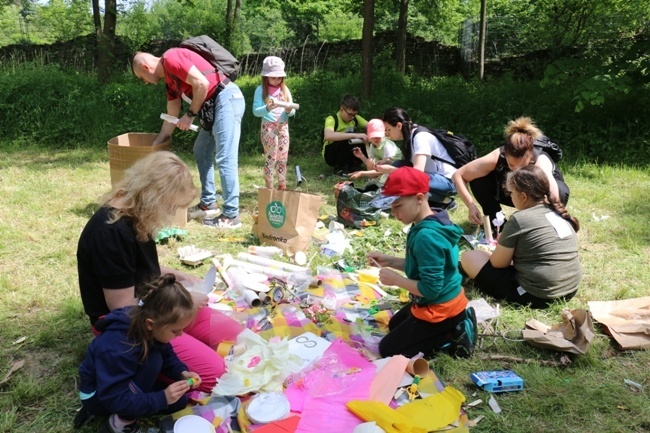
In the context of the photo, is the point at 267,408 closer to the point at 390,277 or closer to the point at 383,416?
the point at 383,416

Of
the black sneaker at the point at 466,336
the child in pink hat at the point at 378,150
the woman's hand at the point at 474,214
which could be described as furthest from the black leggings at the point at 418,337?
the child in pink hat at the point at 378,150

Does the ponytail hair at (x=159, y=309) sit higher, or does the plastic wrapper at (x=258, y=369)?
the ponytail hair at (x=159, y=309)

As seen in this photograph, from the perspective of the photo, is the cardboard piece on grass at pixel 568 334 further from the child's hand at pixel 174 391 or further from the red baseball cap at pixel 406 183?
the child's hand at pixel 174 391

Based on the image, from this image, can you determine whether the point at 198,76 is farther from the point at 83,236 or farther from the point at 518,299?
the point at 518,299

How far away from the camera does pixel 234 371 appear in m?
2.54

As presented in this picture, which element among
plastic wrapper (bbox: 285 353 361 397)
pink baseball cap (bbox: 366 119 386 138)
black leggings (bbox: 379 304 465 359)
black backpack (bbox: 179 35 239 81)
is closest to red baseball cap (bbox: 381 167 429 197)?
black leggings (bbox: 379 304 465 359)

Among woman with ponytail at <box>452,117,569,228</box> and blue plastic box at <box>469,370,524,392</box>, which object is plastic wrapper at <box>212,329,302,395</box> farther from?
woman with ponytail at <box>452,117,569,228</box>

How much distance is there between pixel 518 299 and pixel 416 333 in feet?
3.36

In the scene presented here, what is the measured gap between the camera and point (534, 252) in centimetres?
328

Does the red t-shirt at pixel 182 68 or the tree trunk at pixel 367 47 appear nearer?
the red t-shirt at pixel 182 68

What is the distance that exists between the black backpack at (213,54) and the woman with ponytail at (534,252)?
106 inches

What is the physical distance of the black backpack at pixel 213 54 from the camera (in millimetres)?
4641

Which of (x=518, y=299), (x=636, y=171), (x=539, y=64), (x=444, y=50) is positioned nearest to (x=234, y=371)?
(x=518, y=299)

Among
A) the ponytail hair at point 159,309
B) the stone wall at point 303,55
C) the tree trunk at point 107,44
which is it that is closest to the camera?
the ponytail hair at point 159,309
